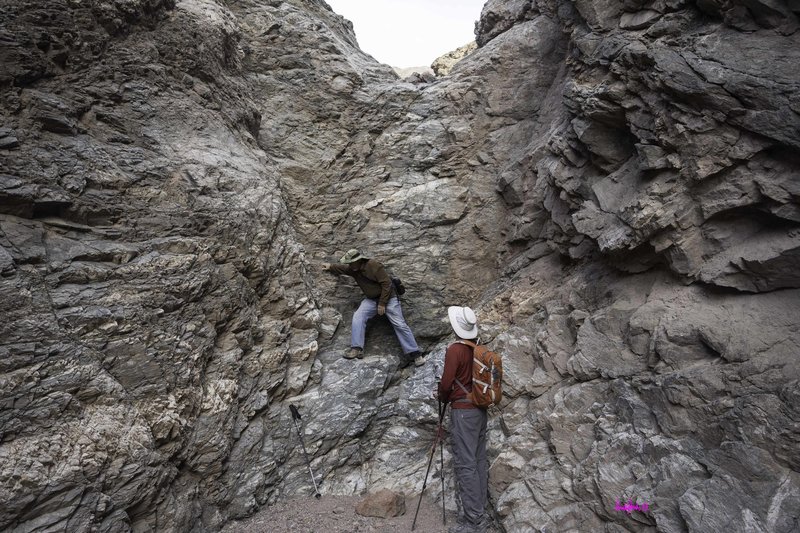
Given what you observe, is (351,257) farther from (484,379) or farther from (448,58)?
(448,58)

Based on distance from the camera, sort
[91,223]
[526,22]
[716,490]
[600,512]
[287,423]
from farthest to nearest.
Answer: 1. [526,22]
2. [287,423]
3. [91,223]
4. [600,512]
5. [716,490]

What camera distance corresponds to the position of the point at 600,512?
454cm

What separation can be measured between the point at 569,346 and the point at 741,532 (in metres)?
2.61

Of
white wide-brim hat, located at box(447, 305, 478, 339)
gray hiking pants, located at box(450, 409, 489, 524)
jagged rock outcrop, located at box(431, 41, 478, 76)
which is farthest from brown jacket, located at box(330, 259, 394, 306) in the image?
jagged rock outcrop, located at box(431, 41, 478, 76)

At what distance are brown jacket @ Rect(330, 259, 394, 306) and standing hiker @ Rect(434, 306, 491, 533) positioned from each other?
1773 mm

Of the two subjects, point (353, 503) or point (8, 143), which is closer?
point (8, 143)

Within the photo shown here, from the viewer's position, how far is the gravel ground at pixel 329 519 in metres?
5.63

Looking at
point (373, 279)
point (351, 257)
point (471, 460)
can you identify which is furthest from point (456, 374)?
point (351, 257)

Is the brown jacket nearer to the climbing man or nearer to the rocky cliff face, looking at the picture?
the climbing man

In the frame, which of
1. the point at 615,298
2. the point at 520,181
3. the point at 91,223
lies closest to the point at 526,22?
the point at 520,181

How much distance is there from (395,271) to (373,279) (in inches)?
35.4

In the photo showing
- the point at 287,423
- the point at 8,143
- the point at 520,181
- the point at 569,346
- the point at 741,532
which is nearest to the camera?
the point at 741,532

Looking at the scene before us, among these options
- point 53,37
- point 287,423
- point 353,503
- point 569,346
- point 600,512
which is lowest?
point 353,503

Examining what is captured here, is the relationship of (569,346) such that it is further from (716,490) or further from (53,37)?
(53,37)
